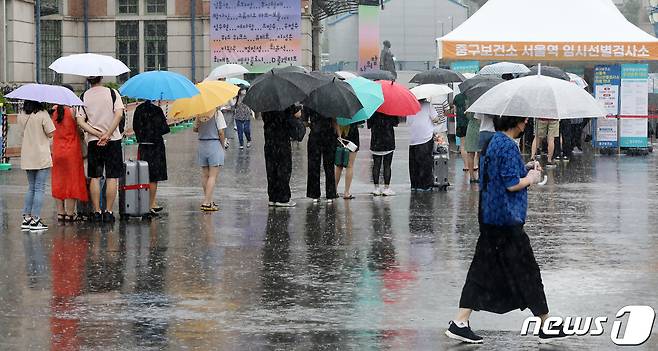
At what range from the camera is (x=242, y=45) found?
4262cm

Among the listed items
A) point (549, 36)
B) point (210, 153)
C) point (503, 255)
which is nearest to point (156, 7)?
point (549, 36)

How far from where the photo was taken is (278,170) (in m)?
16.9

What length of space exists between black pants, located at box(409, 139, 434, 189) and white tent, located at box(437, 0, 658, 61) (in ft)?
31.7

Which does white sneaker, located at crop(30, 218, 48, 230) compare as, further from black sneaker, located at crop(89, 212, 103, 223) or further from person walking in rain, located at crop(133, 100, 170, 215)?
person walking in rain, located at crop(133, 100, 170, 215)

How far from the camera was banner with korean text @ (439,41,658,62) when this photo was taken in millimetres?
27641

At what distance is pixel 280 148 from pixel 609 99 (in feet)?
43.5

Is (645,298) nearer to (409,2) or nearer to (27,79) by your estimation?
(27,79)

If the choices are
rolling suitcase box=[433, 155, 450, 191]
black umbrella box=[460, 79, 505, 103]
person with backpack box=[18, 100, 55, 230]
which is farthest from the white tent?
person with backpack box=[18, 100, 55, 230]

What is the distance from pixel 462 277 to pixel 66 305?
3.44m

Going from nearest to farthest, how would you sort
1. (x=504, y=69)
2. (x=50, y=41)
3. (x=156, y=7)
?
1. (x=504, y=69)
2. (x=50, y=41)
3. (x=156, y=7)

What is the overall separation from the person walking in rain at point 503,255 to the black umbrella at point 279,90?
7807 millimetres

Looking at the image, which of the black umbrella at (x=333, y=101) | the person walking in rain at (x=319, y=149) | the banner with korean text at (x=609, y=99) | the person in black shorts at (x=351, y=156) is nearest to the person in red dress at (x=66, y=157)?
the black umbrella at (x=333, y=101)

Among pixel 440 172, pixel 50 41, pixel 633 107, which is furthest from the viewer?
pixel 50 41

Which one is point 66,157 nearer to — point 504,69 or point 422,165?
point 422,165
